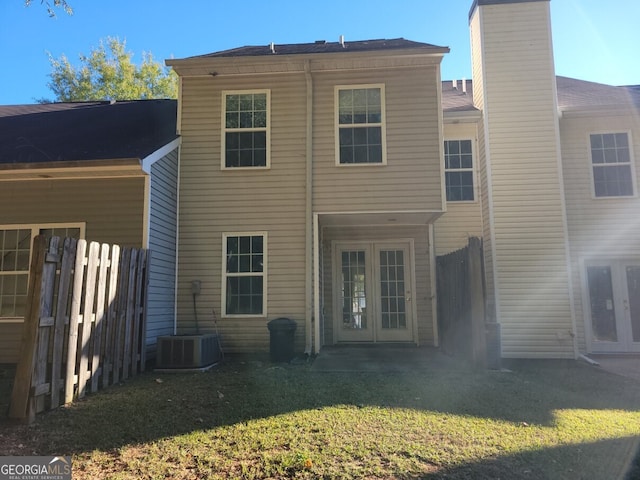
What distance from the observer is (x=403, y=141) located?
337 inches

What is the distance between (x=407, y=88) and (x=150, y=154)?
507 cm

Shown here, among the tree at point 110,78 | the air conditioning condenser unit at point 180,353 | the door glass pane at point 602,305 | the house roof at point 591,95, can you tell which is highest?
the tree at point 110,78

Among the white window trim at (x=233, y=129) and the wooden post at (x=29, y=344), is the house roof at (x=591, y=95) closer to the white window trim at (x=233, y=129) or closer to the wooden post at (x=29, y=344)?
the white window trim at (x=233, y=129)

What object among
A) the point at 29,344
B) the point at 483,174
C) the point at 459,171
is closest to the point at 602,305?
the point at 483,174

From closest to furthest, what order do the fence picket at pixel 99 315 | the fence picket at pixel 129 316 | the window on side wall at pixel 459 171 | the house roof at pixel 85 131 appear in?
the fence picket at pixel 99 315 < the fence picket at pixel 129 316 < the house roof at pixel 85 131 < the window on side wall at pixel 459 171

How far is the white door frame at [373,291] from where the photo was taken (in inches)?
376

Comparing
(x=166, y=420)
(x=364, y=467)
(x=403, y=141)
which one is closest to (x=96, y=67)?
(x=403, y=141)

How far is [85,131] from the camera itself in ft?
28.7

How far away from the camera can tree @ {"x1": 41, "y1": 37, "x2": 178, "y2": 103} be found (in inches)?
899

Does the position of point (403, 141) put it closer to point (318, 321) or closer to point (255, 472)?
point (318, 321)

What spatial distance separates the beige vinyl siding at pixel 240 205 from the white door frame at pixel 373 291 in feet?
5.25

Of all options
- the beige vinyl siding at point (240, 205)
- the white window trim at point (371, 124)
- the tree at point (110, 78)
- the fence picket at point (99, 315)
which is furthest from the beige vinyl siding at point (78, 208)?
the tree at point (110, 78)

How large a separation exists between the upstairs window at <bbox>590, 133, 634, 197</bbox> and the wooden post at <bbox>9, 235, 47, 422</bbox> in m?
10.4

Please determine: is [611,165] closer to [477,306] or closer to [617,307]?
[617,307]
